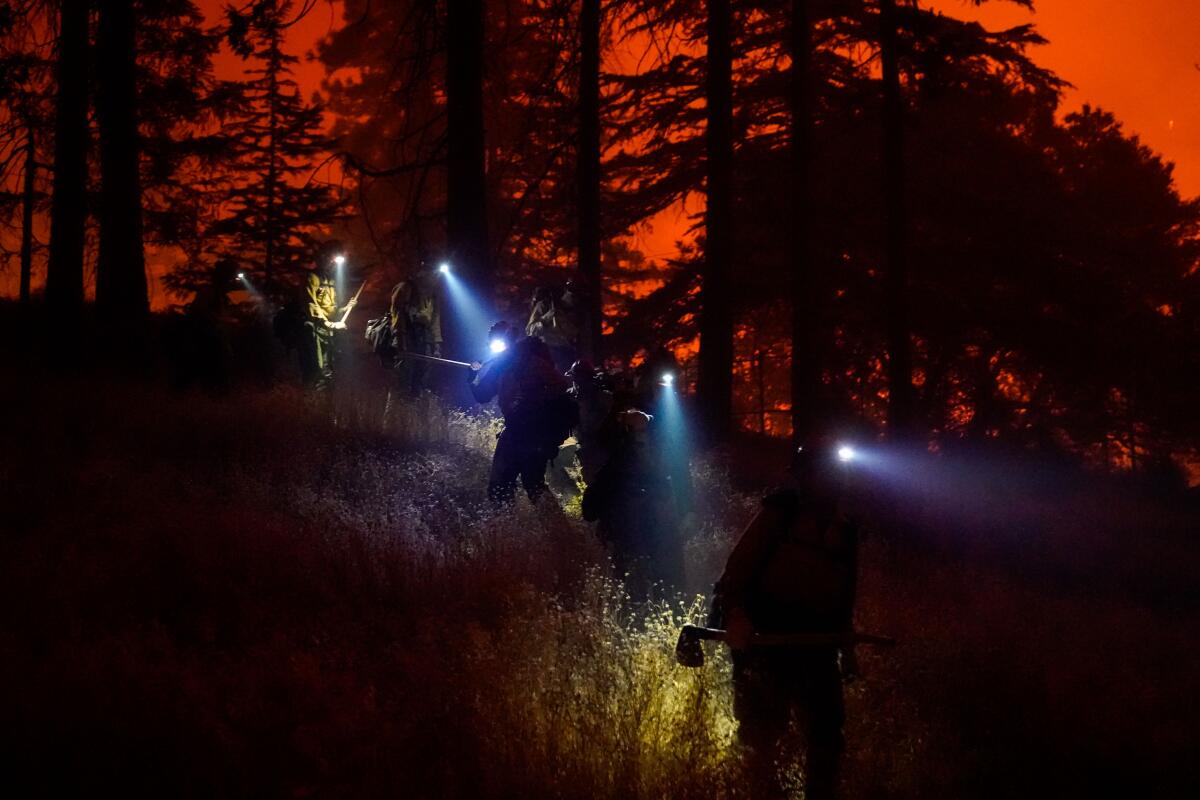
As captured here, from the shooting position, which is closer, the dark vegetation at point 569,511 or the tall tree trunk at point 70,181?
the dark vegetation at point 569,511

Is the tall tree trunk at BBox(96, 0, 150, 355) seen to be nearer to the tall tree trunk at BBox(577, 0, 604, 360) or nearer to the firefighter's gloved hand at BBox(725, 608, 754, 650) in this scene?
the tall tree trunk at BBox(577, 0, 604, 360)

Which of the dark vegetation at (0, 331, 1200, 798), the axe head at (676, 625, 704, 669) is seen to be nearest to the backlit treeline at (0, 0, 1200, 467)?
the dark vegetation at (0, 331, 1200, 798)

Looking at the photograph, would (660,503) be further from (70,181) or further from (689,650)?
(70,181)

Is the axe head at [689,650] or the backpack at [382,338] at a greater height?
the backpack at [382,338]

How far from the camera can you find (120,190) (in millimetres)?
12648

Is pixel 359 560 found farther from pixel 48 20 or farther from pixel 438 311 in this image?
pixel 48 20

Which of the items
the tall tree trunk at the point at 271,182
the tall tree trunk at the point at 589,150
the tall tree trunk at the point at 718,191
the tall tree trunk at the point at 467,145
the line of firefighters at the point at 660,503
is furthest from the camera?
Answer: the tall tree trunk at the point at 271,182

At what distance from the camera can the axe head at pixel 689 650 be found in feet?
14.4

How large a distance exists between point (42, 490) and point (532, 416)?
3963mm

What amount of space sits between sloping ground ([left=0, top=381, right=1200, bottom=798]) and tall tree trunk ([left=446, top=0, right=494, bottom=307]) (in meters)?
3.20

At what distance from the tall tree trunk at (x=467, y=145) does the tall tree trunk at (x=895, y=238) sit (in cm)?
705

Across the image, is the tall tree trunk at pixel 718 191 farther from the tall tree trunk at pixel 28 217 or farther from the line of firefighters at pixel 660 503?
the tall tree trunk at pixel 28 217

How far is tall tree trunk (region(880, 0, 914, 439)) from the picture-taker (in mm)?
14633

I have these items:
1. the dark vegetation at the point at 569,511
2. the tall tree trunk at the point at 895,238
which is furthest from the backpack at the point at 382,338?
the tall tree trunk at the point at 895,238
